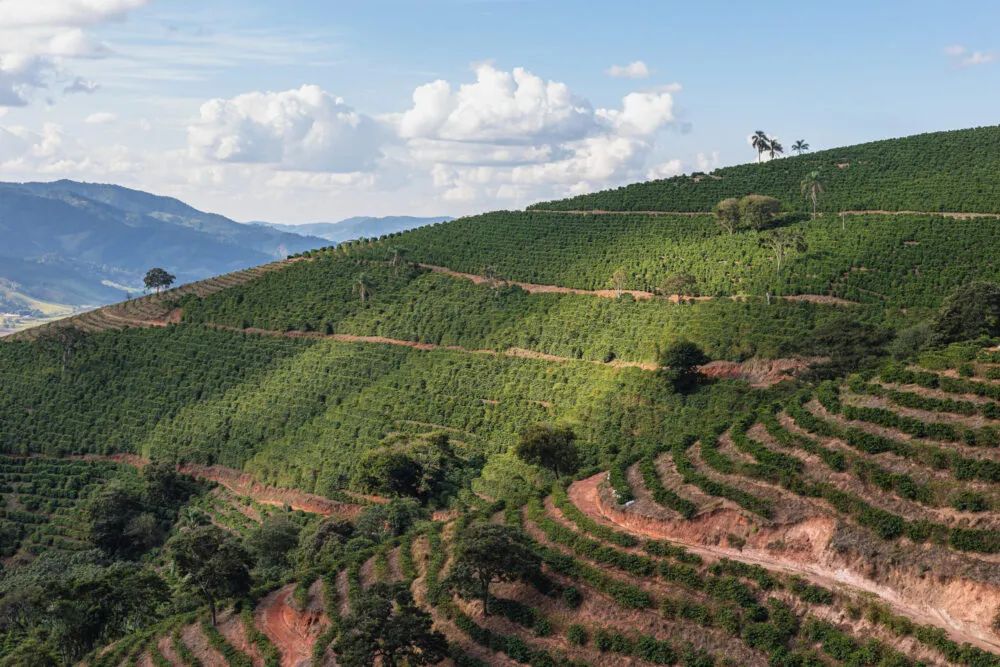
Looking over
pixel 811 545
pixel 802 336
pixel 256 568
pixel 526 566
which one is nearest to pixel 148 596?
pixel 256 568

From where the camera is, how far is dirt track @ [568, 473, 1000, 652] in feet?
93.3

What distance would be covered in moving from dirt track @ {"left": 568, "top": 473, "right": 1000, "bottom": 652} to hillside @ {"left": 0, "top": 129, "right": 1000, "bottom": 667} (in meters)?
0.10

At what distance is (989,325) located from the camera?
176 feet

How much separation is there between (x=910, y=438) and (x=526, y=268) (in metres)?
68.4

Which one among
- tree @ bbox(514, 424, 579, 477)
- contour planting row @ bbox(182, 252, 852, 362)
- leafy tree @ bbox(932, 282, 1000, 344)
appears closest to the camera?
leafy tree @ bbox(932, 282, 1000, 344)

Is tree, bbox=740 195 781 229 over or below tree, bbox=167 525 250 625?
over

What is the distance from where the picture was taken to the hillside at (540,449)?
3284cm

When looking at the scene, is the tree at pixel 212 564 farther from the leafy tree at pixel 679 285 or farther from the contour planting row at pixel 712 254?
the contour planting row at pixel 712 254

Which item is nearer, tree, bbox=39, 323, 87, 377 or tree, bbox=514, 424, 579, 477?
tree, bbox=514, 424, 579, 477

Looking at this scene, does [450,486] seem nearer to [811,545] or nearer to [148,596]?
[148,596]

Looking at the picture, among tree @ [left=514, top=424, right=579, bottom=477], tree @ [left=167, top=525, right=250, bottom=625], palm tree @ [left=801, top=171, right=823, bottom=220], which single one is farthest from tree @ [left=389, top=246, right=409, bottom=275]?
tree @ [left=167, top=525, right=250, bottom=625]

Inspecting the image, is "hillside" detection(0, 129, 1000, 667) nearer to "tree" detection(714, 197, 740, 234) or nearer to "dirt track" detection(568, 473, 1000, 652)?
"dirt track" detection(568, 473, 1000, 652)

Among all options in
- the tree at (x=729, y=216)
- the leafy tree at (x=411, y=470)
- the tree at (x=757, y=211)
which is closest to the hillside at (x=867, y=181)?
the tree at (x=757, y=211)

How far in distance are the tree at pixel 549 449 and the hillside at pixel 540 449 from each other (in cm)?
27
